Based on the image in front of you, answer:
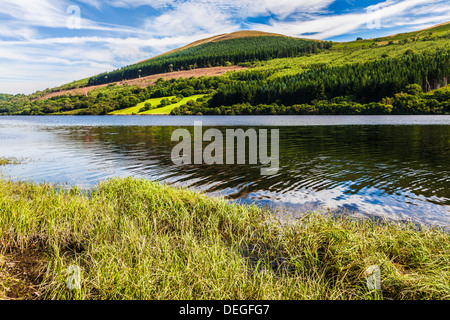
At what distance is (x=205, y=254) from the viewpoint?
6730 mm

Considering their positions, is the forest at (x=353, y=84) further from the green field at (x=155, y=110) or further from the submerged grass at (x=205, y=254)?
the submerged grass at (x=205, y=254)

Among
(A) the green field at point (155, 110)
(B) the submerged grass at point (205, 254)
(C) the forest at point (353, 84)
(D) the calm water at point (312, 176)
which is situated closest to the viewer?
(B) the submerged grass at point (205, 254)

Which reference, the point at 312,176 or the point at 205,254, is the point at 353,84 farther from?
the point at 205,254

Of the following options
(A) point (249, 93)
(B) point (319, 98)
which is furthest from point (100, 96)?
(B) point (319, 98)

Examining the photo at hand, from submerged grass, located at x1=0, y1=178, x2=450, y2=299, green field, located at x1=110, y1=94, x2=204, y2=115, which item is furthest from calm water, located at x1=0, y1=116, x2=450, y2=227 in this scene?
green field, located at x1=110, y1=94, x2=204, y2=115

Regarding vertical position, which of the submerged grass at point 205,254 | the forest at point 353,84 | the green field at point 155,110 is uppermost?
the forest at point 353,84

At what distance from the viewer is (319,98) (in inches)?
5556

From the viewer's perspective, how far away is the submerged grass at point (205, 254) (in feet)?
18.4

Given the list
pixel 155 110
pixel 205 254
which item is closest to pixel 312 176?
pixel 205 254

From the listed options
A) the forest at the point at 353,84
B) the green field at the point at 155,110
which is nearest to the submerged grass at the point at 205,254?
the forest at the point at 353,84

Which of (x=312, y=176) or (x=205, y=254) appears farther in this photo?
(x=312, y=176)

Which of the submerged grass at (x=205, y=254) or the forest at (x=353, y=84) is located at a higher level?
the forest at (x=353, y=84)

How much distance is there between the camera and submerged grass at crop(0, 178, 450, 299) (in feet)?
18.4
